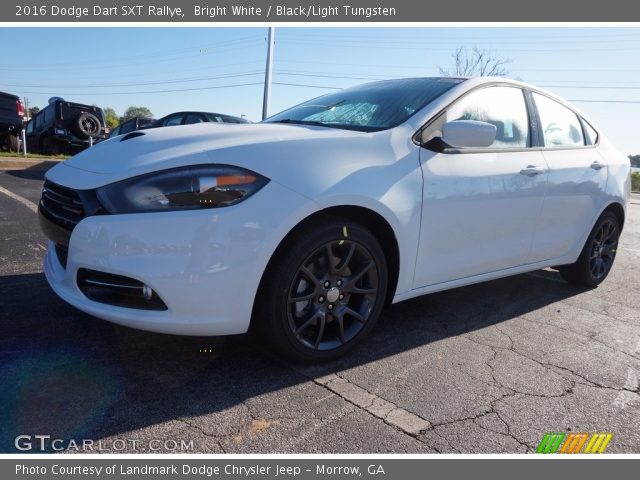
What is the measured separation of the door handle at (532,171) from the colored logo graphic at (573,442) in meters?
1.69

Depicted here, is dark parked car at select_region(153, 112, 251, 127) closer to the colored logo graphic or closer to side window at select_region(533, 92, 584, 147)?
side window at select_region(533, 92, 584, 147)

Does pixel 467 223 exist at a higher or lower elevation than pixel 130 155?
lower

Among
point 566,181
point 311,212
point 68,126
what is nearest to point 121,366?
point 311,212

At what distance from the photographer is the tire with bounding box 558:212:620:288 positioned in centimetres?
415

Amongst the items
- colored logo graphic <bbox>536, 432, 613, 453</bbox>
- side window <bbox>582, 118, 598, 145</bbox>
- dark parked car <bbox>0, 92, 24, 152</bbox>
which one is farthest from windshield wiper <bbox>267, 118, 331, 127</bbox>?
dark parked car <bbox>0, 92, 24, 152</bbox>

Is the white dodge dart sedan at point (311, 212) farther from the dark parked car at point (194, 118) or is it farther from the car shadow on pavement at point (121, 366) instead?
the dark parked car at point (194, 118)

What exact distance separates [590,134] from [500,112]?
1310 millimetres

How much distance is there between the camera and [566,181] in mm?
3607

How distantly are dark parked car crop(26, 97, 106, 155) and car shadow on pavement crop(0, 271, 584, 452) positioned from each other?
36.1 feet
